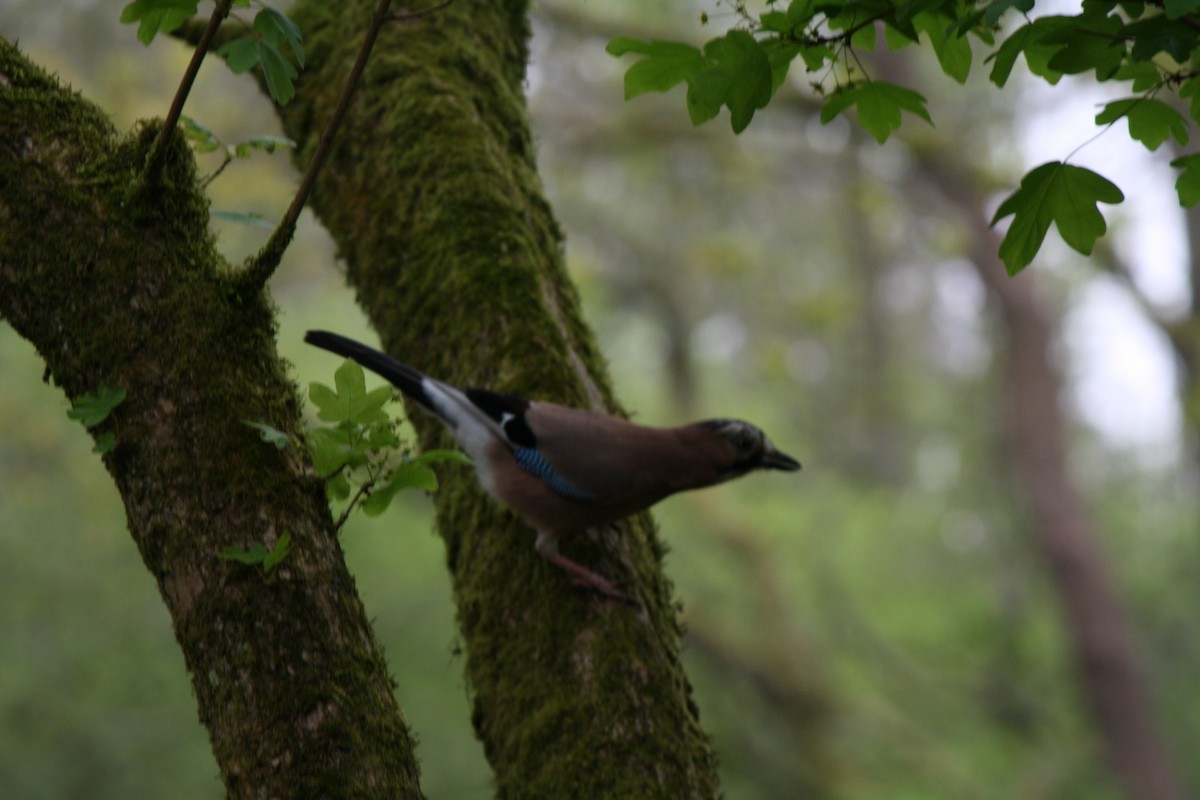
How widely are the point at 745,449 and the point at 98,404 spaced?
2405 millimetres

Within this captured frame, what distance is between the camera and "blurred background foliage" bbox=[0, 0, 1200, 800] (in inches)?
443

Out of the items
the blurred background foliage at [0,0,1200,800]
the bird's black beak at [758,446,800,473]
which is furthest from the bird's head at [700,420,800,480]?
the blurred background foliage at [0,0,1200,800]

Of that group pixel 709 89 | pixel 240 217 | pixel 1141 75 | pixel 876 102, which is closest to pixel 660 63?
pixel 709 89

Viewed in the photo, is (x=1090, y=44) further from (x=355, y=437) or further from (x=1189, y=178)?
(x=355, y=437)

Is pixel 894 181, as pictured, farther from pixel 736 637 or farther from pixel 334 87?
pixel 334 87

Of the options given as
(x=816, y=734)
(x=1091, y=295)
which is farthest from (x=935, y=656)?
(x=1091, y=295)

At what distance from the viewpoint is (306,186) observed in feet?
5.79

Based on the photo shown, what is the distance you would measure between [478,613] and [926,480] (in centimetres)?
1847

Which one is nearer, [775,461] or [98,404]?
[98,404]

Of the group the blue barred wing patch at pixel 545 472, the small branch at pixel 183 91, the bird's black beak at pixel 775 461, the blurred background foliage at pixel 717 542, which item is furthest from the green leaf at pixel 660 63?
the blurred background foliage at pixel 717 542

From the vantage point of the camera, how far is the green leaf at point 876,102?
72.1 inches

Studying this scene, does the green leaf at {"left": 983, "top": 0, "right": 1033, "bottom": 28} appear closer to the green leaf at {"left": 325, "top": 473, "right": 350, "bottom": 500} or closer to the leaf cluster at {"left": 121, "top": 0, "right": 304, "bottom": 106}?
the leaf cluster at {"left": 121, "top": 0, "right": 304, "bottom": 106}

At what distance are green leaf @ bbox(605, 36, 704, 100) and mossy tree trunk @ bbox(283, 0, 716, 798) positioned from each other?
1.16m

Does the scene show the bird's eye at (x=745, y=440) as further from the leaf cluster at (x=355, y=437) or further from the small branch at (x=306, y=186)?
the small branch at (x=306, y=186)
